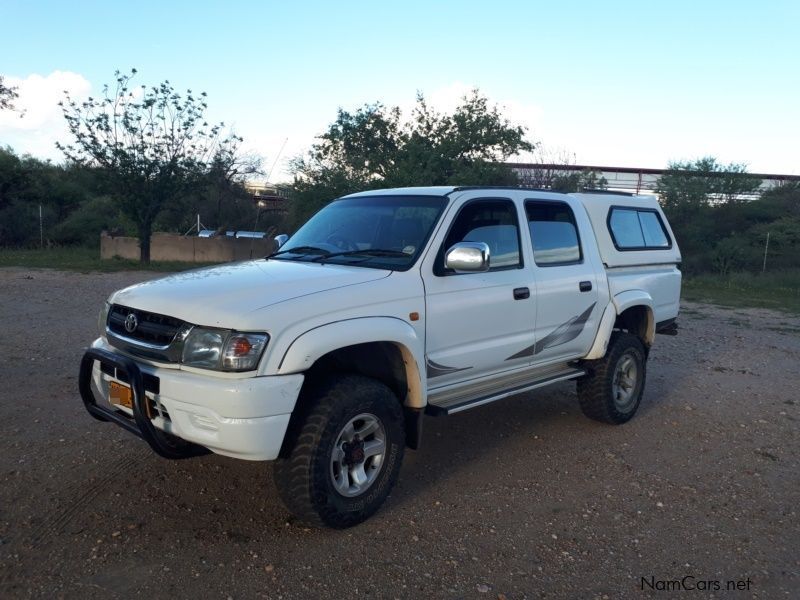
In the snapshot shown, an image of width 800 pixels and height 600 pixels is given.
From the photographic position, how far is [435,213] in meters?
4.51

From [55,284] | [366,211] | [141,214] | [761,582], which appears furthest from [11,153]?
[761,582]

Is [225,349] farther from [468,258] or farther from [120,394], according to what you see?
[468,258]

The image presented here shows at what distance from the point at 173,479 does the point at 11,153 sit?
109 ft

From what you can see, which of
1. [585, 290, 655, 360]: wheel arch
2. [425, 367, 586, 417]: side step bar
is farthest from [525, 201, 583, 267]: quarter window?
[425, 367, 586, 417]: side step bar

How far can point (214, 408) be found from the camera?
331 centimetres

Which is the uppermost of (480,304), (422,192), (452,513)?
(422,192)

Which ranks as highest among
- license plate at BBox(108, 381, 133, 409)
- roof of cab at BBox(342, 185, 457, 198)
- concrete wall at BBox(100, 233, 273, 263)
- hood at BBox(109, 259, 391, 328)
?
roof of cab at BBox(342, 185, 457, 198)

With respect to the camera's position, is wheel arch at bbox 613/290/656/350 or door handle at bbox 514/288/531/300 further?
wheel arch at bbox 613/290/656/350

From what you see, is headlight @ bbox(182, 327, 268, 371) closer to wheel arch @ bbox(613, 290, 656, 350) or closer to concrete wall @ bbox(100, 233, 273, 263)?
wheel arch @ bbox(613, 290, 656, 350)

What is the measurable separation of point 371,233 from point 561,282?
152 cm

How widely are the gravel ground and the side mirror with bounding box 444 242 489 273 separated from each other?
1460 millimetres

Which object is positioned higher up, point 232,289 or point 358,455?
point 232,289

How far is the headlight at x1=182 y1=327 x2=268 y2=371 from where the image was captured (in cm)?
A: 333

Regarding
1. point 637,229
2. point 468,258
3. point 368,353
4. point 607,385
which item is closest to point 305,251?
point 368,353
